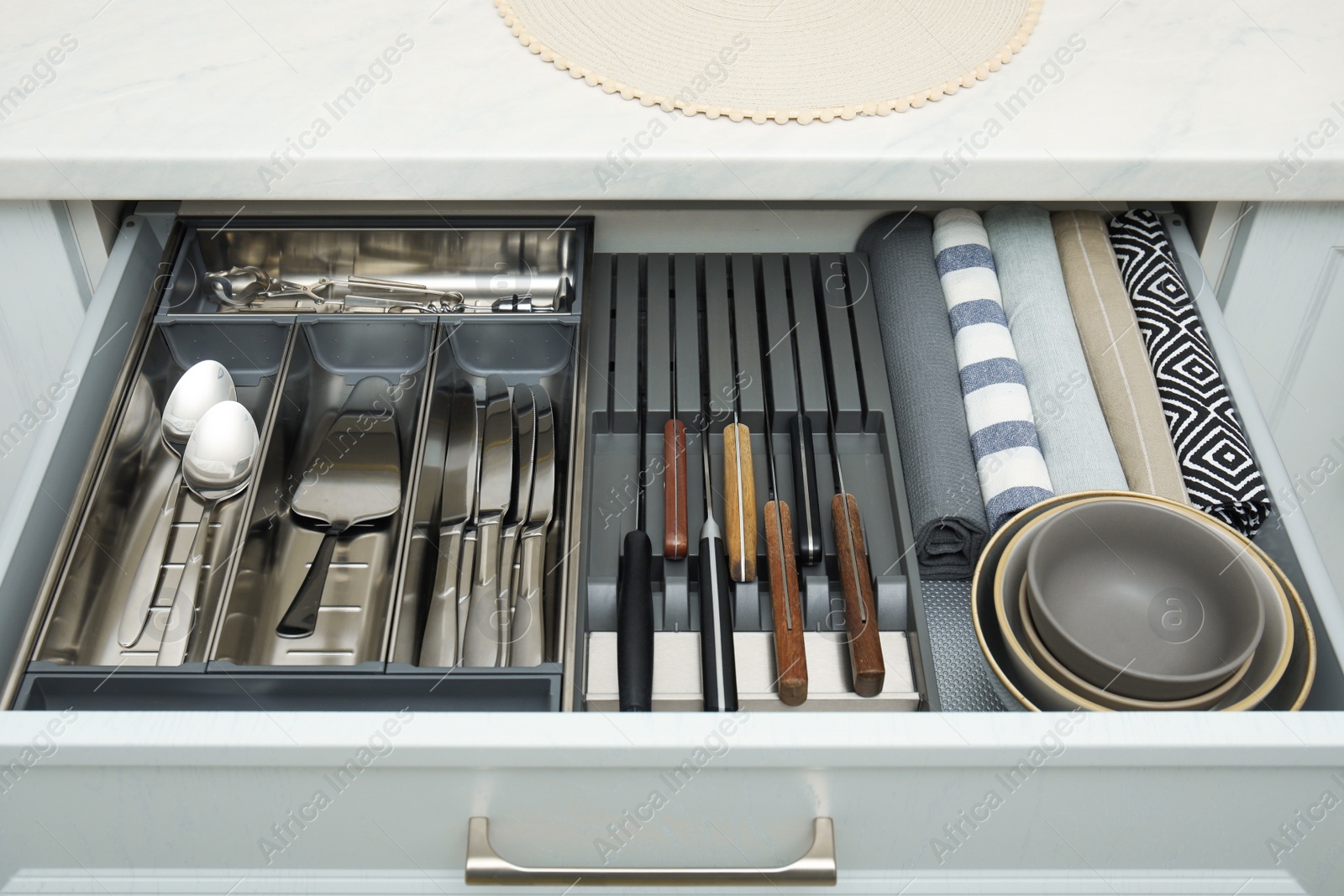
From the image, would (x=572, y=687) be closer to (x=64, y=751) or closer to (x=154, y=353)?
(x=64, y=751)

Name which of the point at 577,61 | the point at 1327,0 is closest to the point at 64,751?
the point at 577,61

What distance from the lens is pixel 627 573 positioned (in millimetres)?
729

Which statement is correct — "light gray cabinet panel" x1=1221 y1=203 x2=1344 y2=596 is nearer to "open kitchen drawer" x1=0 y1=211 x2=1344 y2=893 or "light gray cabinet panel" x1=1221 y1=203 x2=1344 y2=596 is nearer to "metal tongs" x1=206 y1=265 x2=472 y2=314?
"open kitchen drawer" x1=0 y1=211 x2=1344 y2=893

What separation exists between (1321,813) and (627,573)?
45cm

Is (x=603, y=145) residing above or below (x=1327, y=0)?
below

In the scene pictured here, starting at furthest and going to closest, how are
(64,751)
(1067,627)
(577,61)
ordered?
(577,61) → (1067,627) → (64,751)

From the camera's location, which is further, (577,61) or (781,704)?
(577,61)

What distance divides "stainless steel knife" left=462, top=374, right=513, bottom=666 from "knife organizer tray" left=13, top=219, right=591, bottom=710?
4 centimetres

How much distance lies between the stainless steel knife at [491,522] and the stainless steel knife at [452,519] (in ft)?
0.04

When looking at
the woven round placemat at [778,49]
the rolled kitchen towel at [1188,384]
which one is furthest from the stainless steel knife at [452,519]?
the rolled kitchen towel at [1188,384]

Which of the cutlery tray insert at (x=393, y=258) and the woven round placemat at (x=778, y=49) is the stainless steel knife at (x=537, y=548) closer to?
the cutlery tray insert at (x=393, y=258)

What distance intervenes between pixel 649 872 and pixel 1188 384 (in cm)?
55

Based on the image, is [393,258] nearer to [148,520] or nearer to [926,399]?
[148,520]

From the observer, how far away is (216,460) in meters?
0.82
